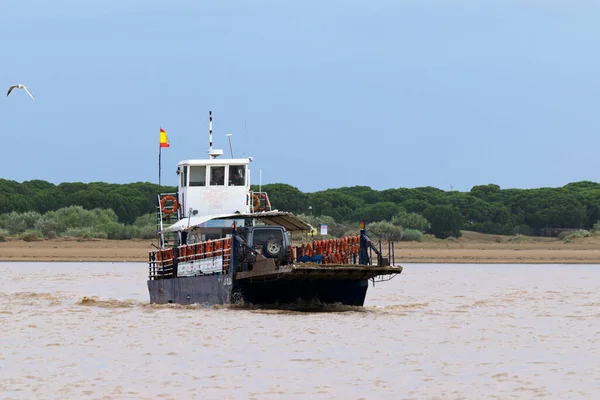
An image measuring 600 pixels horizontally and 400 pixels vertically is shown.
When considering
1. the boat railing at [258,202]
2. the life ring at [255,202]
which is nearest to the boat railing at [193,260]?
the boat railing at [258,202]

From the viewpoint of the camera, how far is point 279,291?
33.5 metres

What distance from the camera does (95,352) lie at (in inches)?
1010

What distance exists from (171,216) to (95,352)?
1517 cm

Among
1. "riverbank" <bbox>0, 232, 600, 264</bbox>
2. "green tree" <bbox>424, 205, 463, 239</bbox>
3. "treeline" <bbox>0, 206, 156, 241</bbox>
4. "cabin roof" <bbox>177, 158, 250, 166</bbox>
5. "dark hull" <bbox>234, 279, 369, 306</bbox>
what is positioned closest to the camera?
"dark hull" <bbox>234, 279, 369, 306</bbox>

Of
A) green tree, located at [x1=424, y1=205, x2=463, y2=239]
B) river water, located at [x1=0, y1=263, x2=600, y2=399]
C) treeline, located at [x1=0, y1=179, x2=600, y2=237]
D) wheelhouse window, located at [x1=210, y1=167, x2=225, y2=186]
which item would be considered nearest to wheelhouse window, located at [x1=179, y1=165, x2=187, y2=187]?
wheelhouse window, located at [x1=210, y1=167, x2=225, y2=186]

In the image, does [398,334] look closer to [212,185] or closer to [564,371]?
[564,371]

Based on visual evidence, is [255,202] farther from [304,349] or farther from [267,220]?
[304,349]

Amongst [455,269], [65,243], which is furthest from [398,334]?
[65,243]

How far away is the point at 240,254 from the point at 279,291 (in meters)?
1.50

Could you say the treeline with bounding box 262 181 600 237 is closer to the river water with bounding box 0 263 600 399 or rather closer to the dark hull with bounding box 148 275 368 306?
the river water with bounding box 0 263 600 399

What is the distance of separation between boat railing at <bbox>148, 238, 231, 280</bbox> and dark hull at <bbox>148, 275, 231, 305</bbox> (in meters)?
0.24

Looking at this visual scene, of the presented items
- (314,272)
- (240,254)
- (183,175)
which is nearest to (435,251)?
(183,175)

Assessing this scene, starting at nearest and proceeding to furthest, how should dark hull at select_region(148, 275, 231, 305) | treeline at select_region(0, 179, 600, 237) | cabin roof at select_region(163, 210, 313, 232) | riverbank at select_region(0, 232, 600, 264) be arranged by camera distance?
dark hull at select_region(148, 275, 231, 305) < cabin roof at select_region(163, 210, 313, 232) < riverbank at select_region(0, 232, 600, 264) < treeline at select_region(0, 179, 600, 237)

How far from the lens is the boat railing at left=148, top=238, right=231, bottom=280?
34.0 metres
